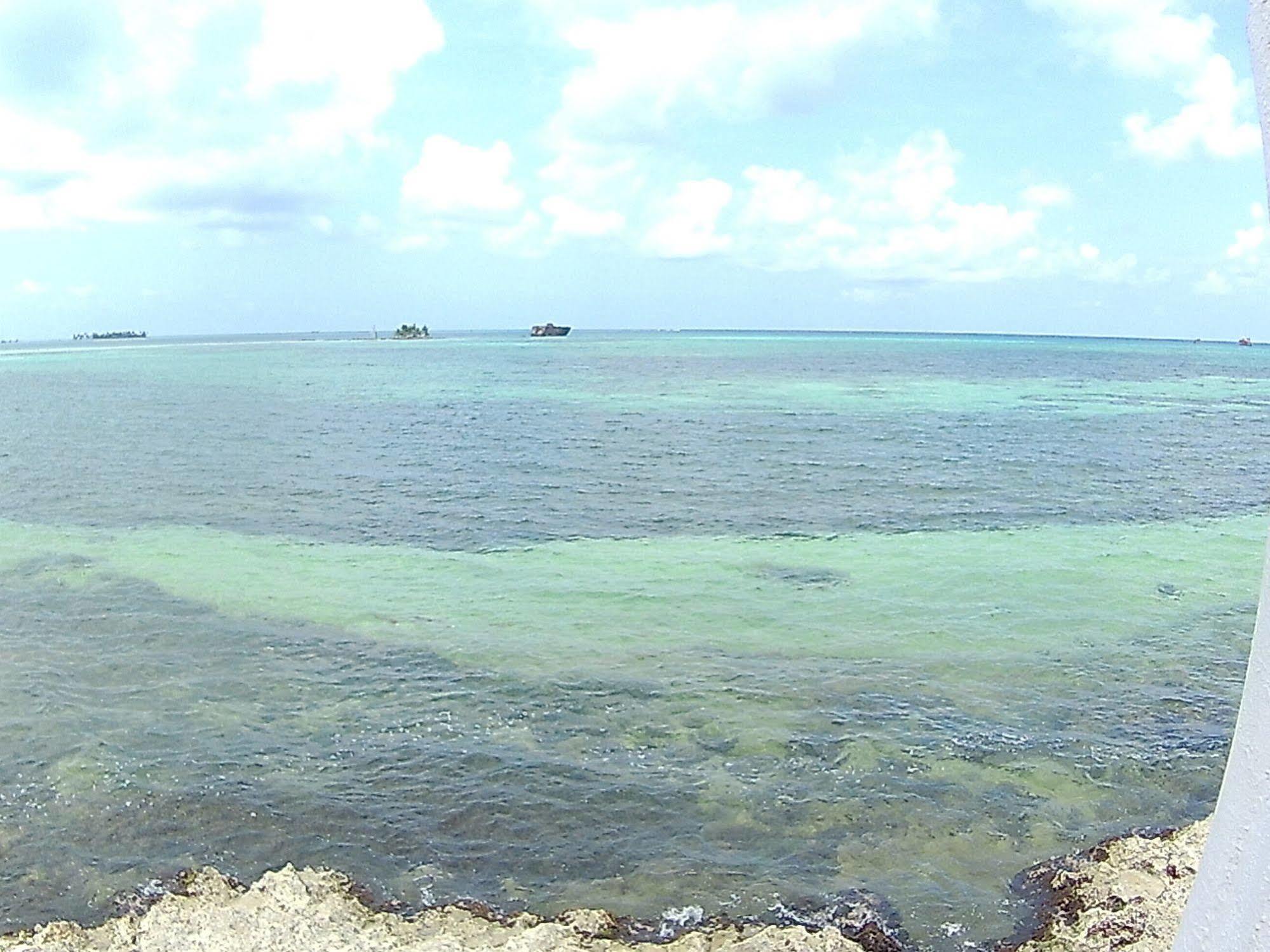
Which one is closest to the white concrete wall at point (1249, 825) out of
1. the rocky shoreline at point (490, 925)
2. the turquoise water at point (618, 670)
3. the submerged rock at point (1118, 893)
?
the rocky shoreline at point (490, 925)

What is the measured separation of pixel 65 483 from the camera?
38.6 metres

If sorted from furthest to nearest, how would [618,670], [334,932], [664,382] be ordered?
[664,382], [618,670], [334,932]

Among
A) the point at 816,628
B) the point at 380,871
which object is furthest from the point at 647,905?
the point at 816,628

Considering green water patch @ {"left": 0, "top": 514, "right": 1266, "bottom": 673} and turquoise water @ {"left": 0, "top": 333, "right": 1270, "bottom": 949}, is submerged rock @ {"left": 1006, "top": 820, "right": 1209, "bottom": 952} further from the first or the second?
green water patch @ {"left": 0, "top": 514, "right": 1266, "bottom": 673}

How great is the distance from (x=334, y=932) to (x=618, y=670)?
8178 millimetres

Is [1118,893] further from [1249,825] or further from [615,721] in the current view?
[1249,825]

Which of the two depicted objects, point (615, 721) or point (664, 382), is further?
point (664, 382)

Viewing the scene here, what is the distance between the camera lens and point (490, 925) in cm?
1098

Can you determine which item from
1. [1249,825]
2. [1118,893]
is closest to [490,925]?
[1118,893]

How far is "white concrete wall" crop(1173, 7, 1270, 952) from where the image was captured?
11.5ft

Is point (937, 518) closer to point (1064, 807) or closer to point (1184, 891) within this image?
point (1064, 807)

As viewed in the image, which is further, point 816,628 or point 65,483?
point 65,483

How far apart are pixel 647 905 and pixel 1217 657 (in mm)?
13070

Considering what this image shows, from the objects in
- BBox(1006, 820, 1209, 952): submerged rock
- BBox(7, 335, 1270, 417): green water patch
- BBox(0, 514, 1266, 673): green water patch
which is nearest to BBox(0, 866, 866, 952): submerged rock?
BBox(1006, 820, 1209, 952): submerged rock
